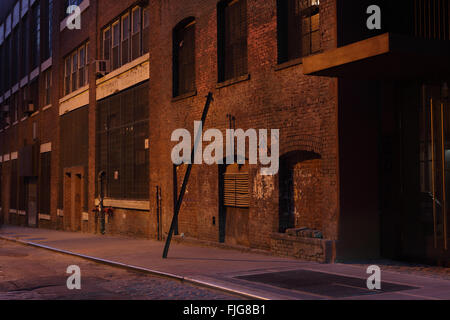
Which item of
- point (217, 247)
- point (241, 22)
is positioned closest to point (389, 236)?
point (217, 247)

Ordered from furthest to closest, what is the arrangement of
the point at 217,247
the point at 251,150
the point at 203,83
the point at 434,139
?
the point at 203,83 → the point at 217,247 → the point at 251,150 → the point at 434,139

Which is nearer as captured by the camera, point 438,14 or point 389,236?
point 438,14

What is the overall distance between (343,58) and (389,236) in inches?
171

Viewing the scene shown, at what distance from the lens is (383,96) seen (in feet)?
43.3

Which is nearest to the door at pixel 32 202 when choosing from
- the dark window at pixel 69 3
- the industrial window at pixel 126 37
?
the dark window at pixel 69 3

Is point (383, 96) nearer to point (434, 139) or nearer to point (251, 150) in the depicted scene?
point (434, 139)

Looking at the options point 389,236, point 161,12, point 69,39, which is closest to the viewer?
point 389,236

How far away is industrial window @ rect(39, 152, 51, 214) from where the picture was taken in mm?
34031

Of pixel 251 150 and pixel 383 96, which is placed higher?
pixel 383 96

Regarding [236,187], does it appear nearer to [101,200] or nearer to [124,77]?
[124,77]

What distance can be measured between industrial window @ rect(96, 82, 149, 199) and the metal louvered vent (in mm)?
5784

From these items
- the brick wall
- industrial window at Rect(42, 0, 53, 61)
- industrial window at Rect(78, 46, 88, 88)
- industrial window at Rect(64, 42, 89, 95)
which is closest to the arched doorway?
the brick wall

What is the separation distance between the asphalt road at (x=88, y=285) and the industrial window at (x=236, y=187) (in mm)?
4370

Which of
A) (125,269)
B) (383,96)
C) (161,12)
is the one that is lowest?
(125,269)
